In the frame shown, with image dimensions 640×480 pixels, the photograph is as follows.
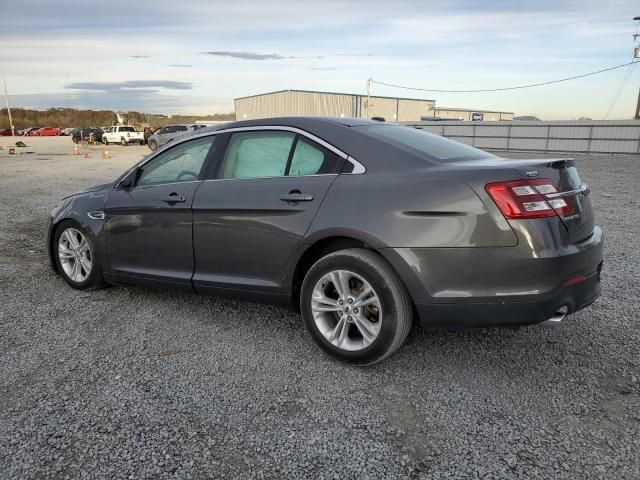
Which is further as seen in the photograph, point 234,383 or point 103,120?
point 103,120

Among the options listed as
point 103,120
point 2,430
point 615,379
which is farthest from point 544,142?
point 103,120

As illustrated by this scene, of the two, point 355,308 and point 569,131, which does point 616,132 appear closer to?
point 569,131

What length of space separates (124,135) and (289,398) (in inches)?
1730

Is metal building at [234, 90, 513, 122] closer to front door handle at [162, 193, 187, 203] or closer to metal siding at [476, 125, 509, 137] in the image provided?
metal siding at [476, 125, 509, 137]

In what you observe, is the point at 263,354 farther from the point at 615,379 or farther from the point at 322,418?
the point at 615,379

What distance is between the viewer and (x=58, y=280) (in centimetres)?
534

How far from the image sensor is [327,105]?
65.2 meters

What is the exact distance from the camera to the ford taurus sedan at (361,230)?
9.50 feet

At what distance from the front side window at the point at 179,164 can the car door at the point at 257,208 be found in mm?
237

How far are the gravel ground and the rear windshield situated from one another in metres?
1.31

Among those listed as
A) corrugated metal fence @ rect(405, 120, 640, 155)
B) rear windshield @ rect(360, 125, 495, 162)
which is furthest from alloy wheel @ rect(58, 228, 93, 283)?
corrugated metal fence @ rect(405, 120, 640, 155)

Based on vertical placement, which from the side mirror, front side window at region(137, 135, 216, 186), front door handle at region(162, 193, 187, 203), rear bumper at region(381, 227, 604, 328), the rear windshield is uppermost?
the rear windshield

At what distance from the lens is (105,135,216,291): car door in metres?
4.11

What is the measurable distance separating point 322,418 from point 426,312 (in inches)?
33.6
